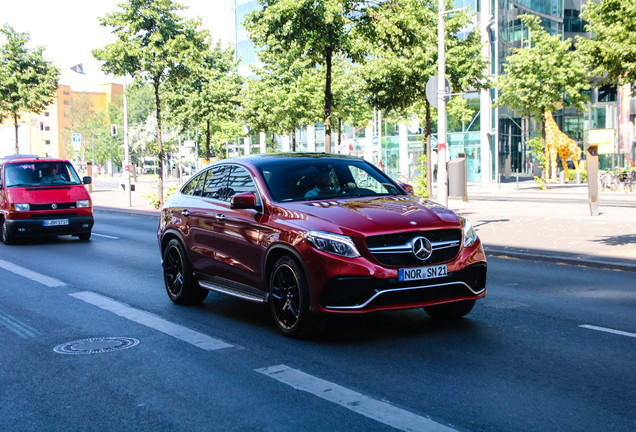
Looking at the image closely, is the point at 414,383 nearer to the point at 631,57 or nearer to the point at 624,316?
the point at 624,316

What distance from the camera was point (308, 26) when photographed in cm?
1825

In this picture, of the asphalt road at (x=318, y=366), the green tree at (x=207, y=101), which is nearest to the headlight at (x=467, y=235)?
the asphalt road at (x=318, y=366)

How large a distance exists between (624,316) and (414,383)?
3467 millimetres

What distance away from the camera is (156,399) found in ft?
16.5

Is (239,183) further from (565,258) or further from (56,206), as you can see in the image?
(56,206)

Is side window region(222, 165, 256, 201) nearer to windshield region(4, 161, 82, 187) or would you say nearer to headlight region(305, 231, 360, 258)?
headlight region(305, 231, 360, 258)

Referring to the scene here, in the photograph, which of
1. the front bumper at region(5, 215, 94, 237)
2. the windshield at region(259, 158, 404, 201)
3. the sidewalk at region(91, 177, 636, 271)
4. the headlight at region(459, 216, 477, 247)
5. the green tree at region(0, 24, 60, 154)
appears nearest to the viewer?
the headlight at region(459, 216, 477, 247)

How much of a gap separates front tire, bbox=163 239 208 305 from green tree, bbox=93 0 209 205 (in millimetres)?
20287

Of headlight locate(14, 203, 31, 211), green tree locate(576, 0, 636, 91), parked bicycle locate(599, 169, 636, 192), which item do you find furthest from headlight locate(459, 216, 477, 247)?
parked bicycle locate(599, 169, 636, 192)

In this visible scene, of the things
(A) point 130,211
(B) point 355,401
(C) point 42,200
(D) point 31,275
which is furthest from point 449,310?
(A) point 130,211

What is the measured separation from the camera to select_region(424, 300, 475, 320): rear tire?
7262 mm

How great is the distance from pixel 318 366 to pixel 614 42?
939cm

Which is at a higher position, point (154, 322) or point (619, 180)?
point (619, 180)

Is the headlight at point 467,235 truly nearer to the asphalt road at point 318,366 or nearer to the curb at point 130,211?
the asphalt road at point 318,366
